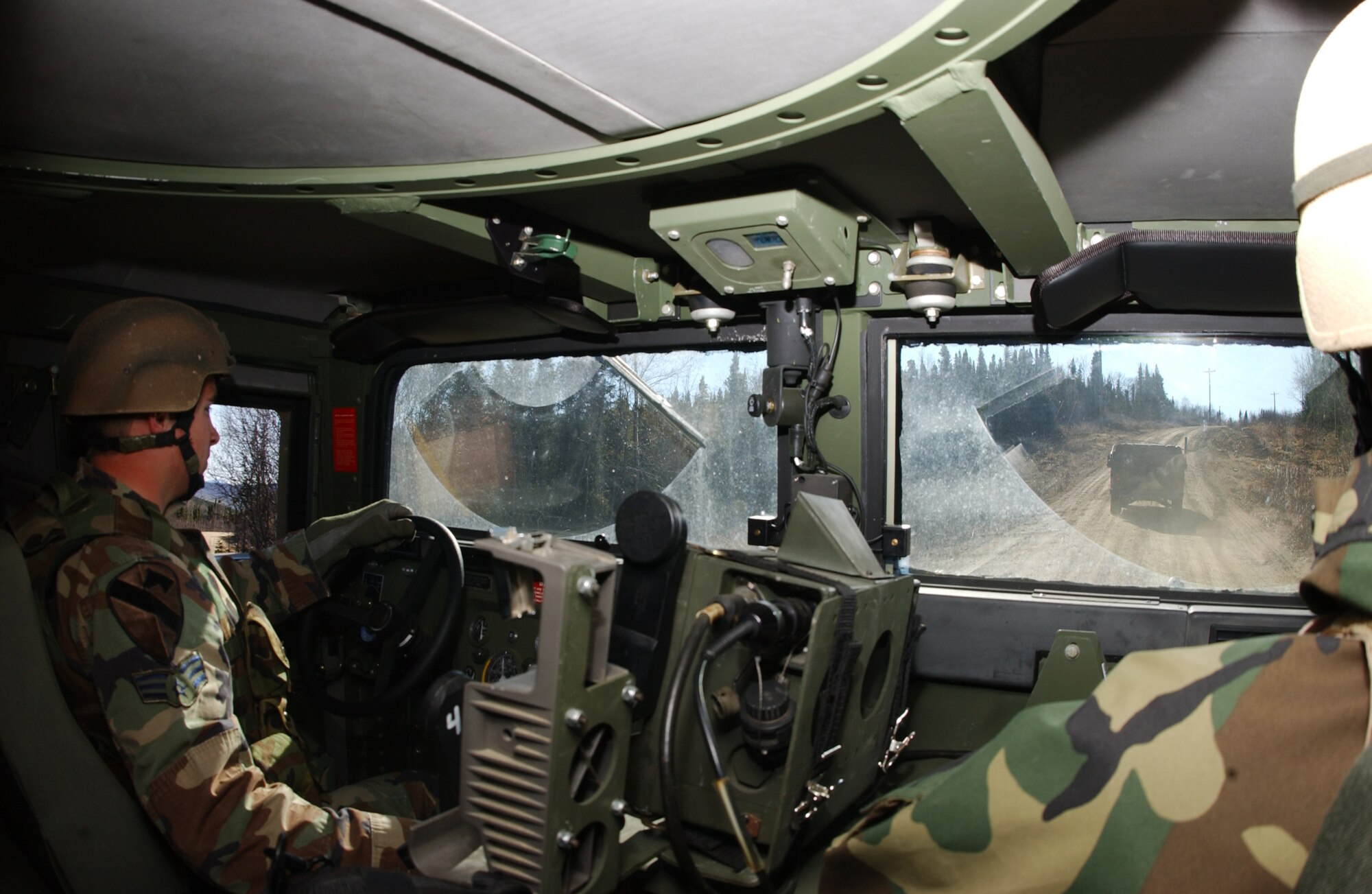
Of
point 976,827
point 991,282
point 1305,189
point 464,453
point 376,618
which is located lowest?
point 376,618

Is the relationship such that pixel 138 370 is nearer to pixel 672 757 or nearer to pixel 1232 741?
pixel 672 757

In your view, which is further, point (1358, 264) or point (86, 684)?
point (86, 684)

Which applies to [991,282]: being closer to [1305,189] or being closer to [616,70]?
[616,70]

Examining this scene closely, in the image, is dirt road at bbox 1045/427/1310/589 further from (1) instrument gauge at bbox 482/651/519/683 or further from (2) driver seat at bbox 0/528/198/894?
(2) driver seat at bbox 0/528/198/894

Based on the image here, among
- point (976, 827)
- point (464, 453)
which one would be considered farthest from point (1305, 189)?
point (464, 453)

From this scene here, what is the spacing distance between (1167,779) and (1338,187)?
1.95ft

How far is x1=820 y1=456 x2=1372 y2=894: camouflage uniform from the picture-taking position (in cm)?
73

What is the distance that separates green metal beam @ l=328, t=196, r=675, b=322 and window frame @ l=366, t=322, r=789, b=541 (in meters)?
0.13

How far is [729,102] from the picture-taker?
1.55 meters

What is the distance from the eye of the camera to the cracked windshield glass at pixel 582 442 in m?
3.17

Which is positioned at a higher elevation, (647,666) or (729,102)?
(729,102)

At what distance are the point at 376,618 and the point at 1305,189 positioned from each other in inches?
113

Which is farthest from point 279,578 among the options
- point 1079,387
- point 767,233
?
point 1079,387

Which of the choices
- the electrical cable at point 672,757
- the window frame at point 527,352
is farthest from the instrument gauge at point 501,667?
the electrical cable at point 672,757
